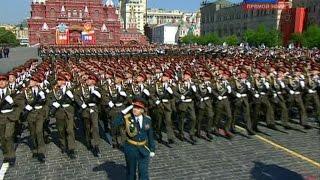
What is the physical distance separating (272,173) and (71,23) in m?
77.6

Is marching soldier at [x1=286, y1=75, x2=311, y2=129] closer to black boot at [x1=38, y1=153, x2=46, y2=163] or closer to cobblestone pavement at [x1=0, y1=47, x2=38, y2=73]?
black boot at [x1=38, y1=153, x2=46, y2=163]

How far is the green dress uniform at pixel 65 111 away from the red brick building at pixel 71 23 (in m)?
71.0

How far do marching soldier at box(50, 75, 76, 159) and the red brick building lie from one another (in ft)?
233

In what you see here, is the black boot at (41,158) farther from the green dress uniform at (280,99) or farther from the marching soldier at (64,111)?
the green dress uniform at (280,99)

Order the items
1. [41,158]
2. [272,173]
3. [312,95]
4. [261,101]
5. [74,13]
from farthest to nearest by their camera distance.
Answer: [74,13] < [312,95] < [261,101] < [41,158] < [272,173]

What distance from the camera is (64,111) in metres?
8.98

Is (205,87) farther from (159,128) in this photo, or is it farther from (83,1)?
(83,1)

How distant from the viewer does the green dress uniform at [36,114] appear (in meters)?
8.96

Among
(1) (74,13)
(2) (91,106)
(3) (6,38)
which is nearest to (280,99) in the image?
(2) (91,106)

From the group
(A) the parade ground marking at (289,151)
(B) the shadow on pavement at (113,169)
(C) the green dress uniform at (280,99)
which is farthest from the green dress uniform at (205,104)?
(B) the shadow on pavement at (113,169)

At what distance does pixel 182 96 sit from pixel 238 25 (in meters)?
104

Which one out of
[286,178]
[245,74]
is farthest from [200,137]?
[286,178]

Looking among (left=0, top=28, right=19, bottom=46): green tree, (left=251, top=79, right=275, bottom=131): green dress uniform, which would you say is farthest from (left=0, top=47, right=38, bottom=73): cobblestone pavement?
(left=0, top=28, right=19, bottom=46): green tree

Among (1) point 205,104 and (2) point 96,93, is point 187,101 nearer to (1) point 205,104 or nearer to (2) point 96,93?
(1) point 205,104
